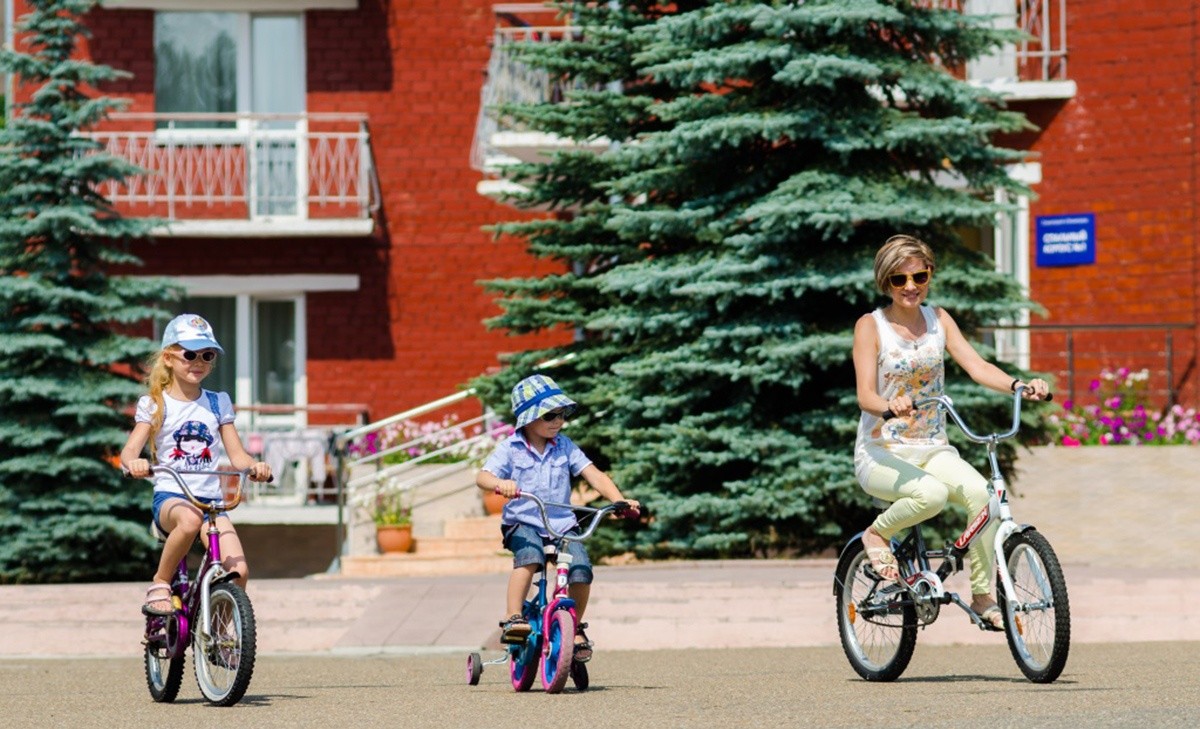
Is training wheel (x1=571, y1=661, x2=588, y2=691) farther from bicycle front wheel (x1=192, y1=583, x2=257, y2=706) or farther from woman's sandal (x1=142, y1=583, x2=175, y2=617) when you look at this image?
woman's sandal (x1=142, y1=583, x2=175, y2=617)

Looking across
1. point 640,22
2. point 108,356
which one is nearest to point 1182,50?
point 640,22

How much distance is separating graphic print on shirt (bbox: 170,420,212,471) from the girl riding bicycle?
2.97m

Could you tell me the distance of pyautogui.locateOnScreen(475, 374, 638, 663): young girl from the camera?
9.52m

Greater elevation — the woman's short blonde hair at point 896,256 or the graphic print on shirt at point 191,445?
the woman's short blonde hair at point 896,256

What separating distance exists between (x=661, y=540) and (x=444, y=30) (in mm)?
10684

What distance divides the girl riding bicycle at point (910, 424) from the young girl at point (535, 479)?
3.91 feet

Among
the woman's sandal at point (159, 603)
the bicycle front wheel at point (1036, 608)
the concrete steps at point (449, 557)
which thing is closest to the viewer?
the bicycle front wheel at point (1036, 608)

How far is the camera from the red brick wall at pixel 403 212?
25.5m

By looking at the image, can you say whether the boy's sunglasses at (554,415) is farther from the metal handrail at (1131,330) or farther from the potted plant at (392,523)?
the potted plant at (392,523)

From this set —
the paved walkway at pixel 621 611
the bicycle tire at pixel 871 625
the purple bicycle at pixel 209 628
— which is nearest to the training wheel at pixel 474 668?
the purple bicycle at pixel 209 628

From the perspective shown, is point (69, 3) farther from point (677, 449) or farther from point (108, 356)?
point (677, 449)

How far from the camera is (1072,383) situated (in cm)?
2064

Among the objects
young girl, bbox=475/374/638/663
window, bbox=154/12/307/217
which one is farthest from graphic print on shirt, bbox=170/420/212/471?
window, bbox=154/12/307/217

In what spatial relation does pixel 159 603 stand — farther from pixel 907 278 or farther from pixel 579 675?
pixel 907 278
